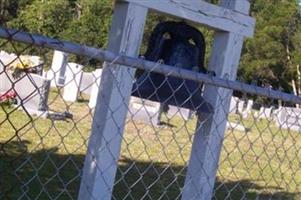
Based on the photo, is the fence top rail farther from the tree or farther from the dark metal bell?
the tree

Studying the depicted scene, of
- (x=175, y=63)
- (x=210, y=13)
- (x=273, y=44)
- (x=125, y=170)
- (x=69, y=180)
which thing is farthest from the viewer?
(x=273, y=44)

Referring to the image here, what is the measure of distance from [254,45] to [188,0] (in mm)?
43438

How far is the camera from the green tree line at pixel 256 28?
3834cm

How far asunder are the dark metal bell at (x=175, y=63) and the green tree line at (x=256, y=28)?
109 ft

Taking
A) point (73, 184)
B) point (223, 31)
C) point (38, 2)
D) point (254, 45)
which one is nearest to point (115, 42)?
point (223, 31)

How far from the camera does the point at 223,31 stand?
3.81 m

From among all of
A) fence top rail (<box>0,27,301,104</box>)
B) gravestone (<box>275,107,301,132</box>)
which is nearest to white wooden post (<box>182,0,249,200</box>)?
fence top rail (<box>0,27,301,104</box>)

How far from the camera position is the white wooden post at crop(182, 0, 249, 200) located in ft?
12.5

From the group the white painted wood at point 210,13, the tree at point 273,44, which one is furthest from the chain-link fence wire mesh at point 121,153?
the tree at point 273,44

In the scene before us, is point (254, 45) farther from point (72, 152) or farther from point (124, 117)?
point (124, 117)

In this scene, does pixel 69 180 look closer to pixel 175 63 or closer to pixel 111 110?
pixel 175 63

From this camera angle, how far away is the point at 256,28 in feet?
146

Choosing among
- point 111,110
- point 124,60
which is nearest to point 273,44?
point 111,110

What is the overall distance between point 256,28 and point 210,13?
1636 inches
